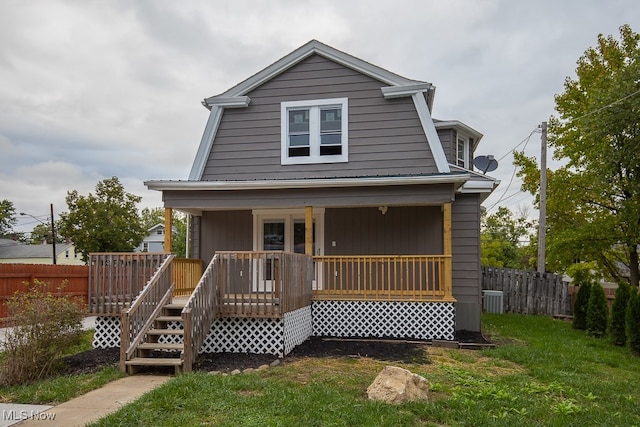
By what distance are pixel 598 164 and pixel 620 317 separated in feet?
24.4

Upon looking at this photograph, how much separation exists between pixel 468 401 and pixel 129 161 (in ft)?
99.6

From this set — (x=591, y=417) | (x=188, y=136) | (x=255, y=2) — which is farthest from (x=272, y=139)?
(x=188, y=136)

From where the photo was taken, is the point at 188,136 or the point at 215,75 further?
the point at 188,136

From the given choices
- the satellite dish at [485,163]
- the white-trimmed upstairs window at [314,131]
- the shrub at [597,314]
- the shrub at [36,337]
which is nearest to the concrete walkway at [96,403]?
the shrub at [36,337]

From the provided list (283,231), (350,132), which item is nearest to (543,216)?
(350,132)

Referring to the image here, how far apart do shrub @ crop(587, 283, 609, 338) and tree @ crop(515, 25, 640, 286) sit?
485cm

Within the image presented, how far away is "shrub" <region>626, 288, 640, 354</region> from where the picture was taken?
10.4m

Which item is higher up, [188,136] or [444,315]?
[188,136]

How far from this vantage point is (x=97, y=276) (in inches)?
342

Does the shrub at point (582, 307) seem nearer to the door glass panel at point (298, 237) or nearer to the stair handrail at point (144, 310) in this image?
the door glass panel at point (298, 237)

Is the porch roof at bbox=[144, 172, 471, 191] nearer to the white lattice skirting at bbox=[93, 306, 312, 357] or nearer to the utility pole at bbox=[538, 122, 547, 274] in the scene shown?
the white lattice skirting at bbox=[93, 306, 312, 357]

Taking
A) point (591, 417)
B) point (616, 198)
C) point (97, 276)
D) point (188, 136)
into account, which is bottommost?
point (591, 417)

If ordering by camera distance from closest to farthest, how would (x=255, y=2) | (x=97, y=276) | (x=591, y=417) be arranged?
(x=591, y=417), (x=97, y=276), (x=255, y=2)

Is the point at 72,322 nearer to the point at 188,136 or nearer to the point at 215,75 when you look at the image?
the point at 215,75
